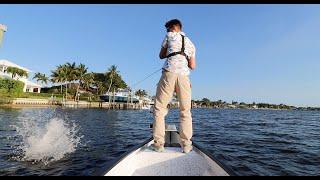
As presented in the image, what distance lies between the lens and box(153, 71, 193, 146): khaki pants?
192 inches

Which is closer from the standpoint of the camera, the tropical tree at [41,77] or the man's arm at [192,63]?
the man's arm at [192,63]

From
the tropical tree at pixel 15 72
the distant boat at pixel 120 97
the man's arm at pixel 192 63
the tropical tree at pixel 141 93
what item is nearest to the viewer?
the man's arm at pixel 192 63

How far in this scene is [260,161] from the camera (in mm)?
9844

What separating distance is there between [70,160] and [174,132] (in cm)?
429

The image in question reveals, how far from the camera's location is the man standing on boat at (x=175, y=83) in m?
4.88

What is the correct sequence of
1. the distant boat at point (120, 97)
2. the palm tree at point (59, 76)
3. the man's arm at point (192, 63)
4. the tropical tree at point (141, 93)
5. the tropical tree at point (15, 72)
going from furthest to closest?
the tropical tree at point (141, 93), the distant boat at point (120, 97), the palm tree at point (59, 76), the tropical tree at point (15, 72), the man's arm at point (192, 63)

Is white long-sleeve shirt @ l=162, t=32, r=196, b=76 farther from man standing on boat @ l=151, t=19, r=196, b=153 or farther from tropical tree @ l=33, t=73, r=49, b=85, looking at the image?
tropical tree @ l=33, t=73, r=49, b=85

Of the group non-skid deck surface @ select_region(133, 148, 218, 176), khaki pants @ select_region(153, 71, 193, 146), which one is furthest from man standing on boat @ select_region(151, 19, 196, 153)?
non-skid deck surface @ select_region(133, 148, 218, 176)

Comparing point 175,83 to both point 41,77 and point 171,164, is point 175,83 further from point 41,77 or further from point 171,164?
point 41,77

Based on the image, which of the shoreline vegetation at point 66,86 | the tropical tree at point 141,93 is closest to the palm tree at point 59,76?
the shoreline vegetation at point 66,86

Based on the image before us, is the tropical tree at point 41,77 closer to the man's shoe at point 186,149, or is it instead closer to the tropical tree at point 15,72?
the tropical tree at point 15,72

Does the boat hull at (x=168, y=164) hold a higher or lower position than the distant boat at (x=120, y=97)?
lower
